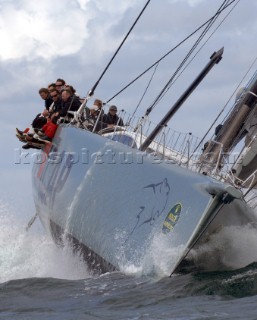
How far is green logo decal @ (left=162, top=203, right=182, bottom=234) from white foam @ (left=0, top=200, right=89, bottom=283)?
5.96 feet

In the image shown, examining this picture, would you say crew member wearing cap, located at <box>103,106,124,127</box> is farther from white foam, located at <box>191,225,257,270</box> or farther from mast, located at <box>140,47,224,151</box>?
white foam, located at <box>191,225,257,270</box>

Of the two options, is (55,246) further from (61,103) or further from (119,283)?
(119,283)

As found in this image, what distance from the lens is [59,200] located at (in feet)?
35.9

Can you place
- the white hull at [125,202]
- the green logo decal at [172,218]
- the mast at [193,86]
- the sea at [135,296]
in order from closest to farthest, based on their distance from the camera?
the sea at [135,296], the white hull at [125,202], the green logo decal at [172,218], the mast at [193,86]

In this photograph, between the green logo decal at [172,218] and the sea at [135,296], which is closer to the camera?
the sea at [135,296]

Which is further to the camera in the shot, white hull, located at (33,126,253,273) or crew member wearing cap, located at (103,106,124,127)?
crew member wearing cap, located at (103,106,124,127)

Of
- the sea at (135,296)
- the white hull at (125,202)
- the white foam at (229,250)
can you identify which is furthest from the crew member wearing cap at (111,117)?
the white foam at (229,250)

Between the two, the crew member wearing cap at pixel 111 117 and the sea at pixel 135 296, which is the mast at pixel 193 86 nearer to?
the crew member wearing cap at pixel 111 117

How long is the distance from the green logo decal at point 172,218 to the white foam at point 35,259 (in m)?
1.82

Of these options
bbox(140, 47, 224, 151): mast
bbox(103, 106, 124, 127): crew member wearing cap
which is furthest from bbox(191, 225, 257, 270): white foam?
bbox(103, 106, 124, 127): crew member wearing cap

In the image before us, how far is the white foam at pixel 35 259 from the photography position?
986 cm

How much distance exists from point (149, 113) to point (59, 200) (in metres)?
1.62

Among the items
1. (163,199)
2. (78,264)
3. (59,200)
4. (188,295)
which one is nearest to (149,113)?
(59,200)

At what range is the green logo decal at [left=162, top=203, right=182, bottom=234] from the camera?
780 cm
